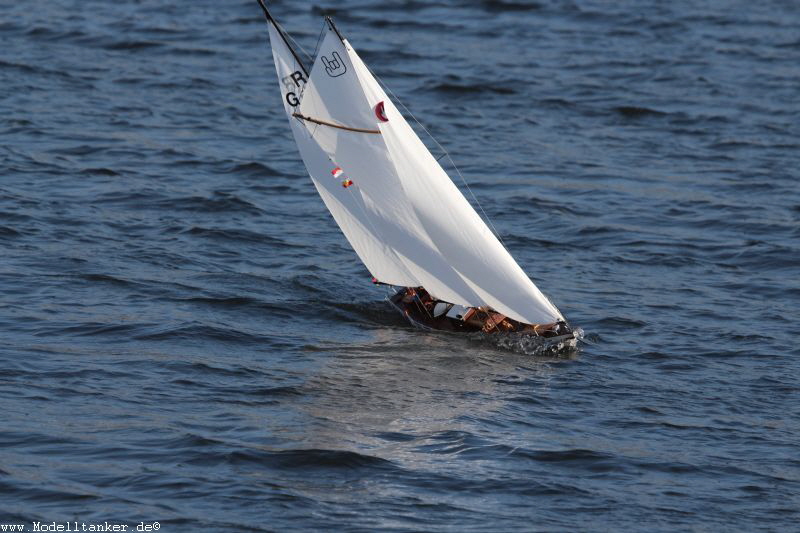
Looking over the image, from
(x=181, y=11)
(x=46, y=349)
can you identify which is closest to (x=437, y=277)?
(x=46, y=349)

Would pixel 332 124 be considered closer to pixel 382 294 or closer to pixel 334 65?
pixel 334 65

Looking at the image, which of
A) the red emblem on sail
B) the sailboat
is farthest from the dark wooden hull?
the red emblem on sail

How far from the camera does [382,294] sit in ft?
94.5

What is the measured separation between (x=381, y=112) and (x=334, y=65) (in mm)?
1223

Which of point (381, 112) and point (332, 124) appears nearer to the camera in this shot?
point (381, 112)

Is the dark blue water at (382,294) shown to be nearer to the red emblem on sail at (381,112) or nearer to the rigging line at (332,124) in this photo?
the rigging line at (332,124)

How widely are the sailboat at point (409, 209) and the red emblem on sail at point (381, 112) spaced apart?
19 mm

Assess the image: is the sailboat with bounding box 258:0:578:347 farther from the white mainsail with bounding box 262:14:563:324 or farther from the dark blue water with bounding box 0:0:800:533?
the dark blue water with bounding box 0:0:800:533

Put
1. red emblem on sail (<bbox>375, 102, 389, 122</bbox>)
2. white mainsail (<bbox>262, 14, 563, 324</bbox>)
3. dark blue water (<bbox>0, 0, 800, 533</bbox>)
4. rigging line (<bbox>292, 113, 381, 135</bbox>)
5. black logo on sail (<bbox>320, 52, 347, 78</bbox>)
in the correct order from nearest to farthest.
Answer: dark blue water (<bbox>0, 0, 800, 533</bbox>) → black logo on sail (<bbox>320, 52, 347, 78</bbox>) → red emblem on sail (<bbox>375, 102, 389, 122</bbox>) → white mainsail (<bbox>262, 14, 563, 324</bbox>) → rigging line (<bbox>292, 113, 381, 135</bbox>)

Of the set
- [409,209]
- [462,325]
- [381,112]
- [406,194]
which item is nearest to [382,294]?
[462,325]

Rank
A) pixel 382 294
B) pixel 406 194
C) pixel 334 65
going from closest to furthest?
pixel 334 65
pixel 406 194
pixel 382 294

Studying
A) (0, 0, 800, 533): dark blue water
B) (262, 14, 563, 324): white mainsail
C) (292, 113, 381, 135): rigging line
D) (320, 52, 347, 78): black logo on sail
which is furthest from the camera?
(292, 113, 381, 135): rigging line

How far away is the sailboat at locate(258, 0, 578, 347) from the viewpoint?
24.9m

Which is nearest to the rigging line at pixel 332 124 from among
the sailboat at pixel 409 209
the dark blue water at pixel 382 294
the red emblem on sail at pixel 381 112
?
the sailboat at pixel 409 209
